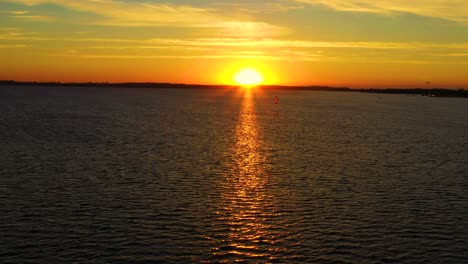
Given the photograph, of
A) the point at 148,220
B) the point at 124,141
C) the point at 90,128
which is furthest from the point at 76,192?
the point at 90,128

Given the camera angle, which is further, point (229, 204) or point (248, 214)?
point (229, 204)

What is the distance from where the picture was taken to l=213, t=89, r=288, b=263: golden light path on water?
3247 cm

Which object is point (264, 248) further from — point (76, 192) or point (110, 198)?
point (76, 192)

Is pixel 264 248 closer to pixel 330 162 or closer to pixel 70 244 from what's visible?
pixel 70 244

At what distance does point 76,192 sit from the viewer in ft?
153

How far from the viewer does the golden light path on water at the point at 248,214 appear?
32.5 m

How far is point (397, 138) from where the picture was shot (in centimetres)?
10044

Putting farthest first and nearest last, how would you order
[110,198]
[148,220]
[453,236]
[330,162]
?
[330,162] < [110,198] < [148,220] < [453,236]

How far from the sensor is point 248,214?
1610 inches

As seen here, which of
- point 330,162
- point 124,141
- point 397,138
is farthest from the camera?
point 397,138

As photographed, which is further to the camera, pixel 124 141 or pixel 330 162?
pixel 124 141

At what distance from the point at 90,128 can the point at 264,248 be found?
8563 cm

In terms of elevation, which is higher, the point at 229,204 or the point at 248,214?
the point at 229,204

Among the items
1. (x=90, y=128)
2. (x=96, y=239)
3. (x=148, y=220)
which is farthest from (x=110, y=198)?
(x=90, y=128)
